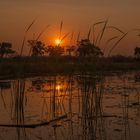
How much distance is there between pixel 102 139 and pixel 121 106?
3315 millimetres

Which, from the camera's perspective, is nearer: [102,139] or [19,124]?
[102,139]

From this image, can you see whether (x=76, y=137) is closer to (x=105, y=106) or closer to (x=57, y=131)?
(x=57, y=131)

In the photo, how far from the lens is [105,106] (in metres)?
9.37

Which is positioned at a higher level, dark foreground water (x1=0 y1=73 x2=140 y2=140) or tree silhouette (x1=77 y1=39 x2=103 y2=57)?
tree silhouette (x1=77 y1=39 x2=103 y2=57)

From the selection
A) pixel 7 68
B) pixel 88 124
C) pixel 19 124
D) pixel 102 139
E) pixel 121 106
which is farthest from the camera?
pixel 7 68

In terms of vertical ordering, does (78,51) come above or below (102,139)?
above

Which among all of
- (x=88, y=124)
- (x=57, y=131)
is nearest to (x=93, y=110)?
(x=88, y=124)

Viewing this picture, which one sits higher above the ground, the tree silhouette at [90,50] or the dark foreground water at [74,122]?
the tree silhouette at [90,50]

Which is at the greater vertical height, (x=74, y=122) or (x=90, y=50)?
(x=90, y=50)

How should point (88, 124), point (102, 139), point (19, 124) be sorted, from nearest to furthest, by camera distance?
point (102, 139), point (88, 124), point (19, 124)

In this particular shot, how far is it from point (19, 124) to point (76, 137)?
1393 millimetres

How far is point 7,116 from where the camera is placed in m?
7.94

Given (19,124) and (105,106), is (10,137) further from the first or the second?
(105,106)

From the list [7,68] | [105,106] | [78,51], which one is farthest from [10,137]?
[7,68]
